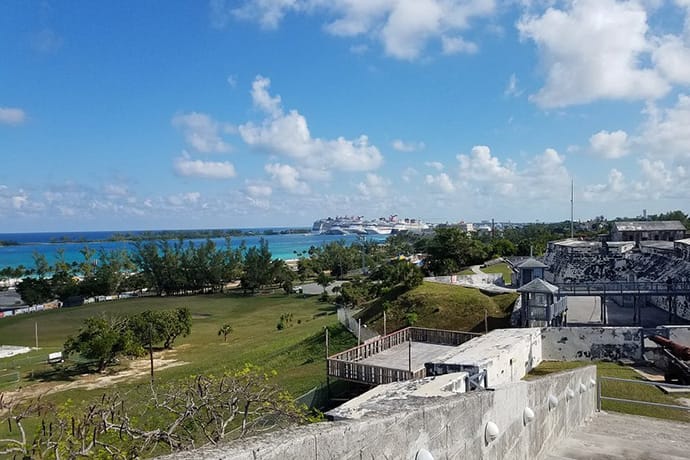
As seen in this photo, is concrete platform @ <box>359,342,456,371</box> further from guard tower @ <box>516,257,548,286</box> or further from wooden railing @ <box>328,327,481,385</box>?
guard tower @ <box>516,257,548,286</box>

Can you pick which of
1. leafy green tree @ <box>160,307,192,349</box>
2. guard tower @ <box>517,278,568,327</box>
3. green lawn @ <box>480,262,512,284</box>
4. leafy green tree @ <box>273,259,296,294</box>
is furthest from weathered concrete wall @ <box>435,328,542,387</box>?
leafy green tree @ <box>273,259,296,294</box>

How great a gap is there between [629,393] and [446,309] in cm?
1265

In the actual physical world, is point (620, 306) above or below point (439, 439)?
below

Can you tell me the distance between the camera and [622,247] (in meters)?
36.1

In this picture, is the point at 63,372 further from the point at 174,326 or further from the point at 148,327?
the point at 174,326

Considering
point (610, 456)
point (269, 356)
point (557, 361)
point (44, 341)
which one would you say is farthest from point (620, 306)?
point (44, 341)

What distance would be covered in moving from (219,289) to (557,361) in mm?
73445

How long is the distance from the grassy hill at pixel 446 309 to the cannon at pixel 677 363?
28.0 feet

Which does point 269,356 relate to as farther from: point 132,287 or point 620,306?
point 132,287

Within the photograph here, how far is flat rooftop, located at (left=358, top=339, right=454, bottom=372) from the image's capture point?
61.9 ft

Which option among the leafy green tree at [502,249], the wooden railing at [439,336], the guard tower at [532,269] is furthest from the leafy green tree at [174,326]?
the leafy green tree at [502,249]

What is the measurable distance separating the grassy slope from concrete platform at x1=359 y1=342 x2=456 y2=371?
320 cm

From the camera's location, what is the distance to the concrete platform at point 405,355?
1891 centimetres

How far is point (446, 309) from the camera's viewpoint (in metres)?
26.7
